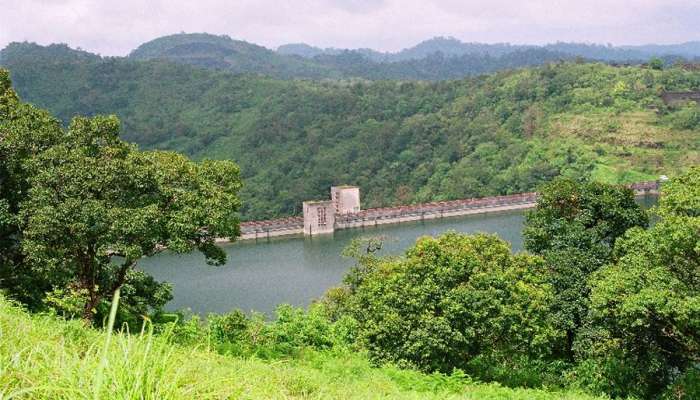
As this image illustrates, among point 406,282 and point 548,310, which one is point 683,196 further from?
point 406,282

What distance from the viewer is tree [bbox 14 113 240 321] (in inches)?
373

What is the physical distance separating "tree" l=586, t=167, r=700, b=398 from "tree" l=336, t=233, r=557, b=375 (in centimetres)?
135

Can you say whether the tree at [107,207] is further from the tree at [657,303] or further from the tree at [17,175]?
the tree at [657,303]

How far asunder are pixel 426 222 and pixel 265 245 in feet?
43.0

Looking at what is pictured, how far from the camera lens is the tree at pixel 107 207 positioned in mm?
9477

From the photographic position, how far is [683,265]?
10.3m

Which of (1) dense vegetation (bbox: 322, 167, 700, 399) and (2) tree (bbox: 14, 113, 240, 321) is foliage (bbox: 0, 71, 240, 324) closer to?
(2) tree (bbox: 14, 113, 240, 321)

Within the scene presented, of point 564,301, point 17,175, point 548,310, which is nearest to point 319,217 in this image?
point 564,301

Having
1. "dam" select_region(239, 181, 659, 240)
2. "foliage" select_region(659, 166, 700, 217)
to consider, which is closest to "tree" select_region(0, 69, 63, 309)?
"foliage" select_region(659, 166, 700, 217)

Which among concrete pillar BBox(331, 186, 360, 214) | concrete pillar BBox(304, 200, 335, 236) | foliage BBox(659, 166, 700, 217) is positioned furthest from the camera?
concrete pillar BBox(331, 186, 360, 214)

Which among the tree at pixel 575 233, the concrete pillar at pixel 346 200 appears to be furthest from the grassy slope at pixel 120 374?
the concrete pillar at pixel 346 200

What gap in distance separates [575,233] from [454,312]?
138 inches

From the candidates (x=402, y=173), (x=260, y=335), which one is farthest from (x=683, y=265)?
(x=402, y=173)

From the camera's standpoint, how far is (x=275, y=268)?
3659 centimetres
